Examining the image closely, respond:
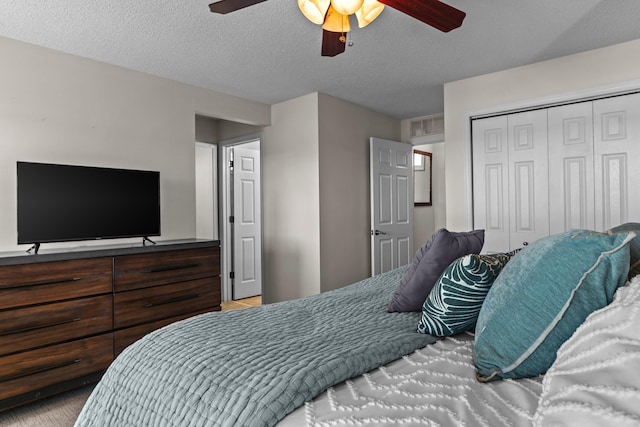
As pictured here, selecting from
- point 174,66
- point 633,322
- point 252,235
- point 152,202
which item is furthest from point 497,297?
point 252,235

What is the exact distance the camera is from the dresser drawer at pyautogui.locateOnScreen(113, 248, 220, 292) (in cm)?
284

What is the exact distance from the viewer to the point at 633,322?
65cm

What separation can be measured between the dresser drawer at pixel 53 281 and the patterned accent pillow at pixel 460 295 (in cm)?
234

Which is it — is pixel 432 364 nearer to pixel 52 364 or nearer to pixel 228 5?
pixel 228 5

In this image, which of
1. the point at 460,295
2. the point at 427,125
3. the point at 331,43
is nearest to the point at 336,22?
the point at 331,43

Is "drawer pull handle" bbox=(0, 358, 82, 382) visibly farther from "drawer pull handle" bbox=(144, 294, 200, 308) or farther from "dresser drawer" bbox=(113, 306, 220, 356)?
"drawer pull handle" bbox=(144, 294, 200, 308)

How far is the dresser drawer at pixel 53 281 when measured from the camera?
7.72 feet

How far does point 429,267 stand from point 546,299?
24.7 inches

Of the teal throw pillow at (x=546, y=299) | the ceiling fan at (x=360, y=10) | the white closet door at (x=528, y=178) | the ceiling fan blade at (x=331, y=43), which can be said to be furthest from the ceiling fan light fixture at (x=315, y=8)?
the white closet door at (x=528, y=178)

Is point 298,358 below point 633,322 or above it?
below

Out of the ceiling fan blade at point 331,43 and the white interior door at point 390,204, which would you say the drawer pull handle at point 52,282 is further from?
the white interior door at point 390,204

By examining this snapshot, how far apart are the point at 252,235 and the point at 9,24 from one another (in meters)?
3.53

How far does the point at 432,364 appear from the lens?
1046mm

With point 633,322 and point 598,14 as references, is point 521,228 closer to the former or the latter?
point 598,14
